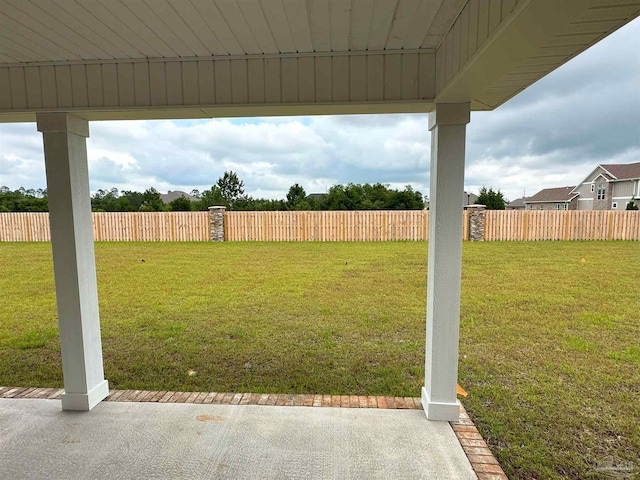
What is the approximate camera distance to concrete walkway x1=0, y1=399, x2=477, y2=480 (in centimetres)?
197

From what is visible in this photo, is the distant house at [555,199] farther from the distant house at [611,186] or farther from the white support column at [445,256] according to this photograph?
the white support column at [445,256]

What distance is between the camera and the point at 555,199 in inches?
1160

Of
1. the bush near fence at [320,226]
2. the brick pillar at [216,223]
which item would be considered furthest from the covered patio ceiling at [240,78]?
the brick pillar at [216,223]

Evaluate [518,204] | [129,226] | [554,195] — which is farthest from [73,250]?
[518,204]

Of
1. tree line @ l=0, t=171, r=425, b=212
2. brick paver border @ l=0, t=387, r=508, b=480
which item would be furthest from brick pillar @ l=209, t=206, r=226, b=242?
brick paver border @ l=0, t=387, r=508, b=480

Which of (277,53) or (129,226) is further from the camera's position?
(129,226)

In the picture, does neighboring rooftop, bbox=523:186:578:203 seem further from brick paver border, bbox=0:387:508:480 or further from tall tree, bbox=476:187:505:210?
brick paver border, bbox=0:387:508:480

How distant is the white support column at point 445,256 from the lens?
7.36 feet

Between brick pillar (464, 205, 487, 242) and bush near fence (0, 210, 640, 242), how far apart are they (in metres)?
0.20

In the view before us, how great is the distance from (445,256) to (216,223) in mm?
12237

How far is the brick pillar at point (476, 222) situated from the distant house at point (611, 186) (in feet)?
41.1

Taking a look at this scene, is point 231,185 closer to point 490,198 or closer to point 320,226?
point 320,226

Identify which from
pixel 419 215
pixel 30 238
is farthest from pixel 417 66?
pixel 30 238

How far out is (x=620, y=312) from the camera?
5.01 m
